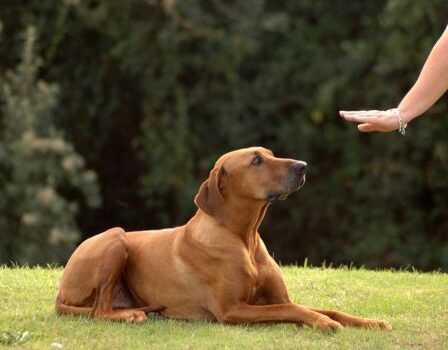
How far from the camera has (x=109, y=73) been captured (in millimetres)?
19484

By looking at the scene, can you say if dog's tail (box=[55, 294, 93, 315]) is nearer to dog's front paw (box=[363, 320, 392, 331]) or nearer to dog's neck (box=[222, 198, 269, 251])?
dog's neck (box=[222, 198, 269, 251])

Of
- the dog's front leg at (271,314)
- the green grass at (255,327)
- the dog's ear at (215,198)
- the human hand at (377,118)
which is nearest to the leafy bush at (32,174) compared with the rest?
the green grass at (255,327)

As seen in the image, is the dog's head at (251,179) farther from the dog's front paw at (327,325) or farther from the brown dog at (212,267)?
the dog's front paw at (327,325)

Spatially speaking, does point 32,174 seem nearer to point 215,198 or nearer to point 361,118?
point 215,198

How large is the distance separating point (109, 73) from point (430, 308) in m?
12.5

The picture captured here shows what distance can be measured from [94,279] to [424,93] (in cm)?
248

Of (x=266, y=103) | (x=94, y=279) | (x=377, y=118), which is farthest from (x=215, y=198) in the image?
(x=266, y=103)

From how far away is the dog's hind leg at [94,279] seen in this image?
730 cm

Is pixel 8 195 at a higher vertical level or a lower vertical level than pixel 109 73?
lower

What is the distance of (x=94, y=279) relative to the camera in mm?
7355

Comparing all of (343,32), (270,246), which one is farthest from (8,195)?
(343,32)

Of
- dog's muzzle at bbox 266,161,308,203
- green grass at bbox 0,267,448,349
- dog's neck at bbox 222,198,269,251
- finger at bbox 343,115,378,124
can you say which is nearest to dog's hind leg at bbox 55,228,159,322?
green grass at bbox 0,267,448,349

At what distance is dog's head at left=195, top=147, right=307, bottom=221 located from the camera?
7.05 m

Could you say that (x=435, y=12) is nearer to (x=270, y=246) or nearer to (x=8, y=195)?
(x=270, y=246)
